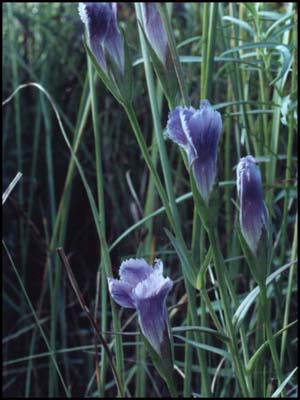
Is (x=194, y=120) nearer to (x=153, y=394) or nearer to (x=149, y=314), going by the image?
(x=149, y=314)

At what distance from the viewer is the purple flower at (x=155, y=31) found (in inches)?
18.7

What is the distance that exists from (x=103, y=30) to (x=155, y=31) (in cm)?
3

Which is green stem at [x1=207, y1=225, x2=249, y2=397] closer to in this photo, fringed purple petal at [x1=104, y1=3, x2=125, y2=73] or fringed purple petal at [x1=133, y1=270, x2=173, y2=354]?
fringed purple petal at [x1=133, y1=270, x2=173, y2=354]

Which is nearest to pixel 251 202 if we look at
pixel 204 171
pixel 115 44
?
pixel 204 171

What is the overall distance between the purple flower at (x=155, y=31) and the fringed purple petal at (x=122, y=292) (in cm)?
15

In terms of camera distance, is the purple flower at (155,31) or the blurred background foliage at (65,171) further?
the blurred background foliage at (65,171)

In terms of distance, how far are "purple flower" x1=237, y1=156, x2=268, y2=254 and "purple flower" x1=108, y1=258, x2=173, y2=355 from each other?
0.19ft

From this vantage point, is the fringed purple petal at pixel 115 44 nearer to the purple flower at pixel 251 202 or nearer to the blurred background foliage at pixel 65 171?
the purple flower at pixel 251 202

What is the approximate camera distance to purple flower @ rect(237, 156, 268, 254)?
42 centimetres

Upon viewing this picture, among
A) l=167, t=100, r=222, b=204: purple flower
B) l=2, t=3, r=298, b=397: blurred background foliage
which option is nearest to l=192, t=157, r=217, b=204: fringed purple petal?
l=167, t=100, r=222, b=204: purple flower

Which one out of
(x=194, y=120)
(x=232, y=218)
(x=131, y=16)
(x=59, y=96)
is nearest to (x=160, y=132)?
(x=194, y=120)

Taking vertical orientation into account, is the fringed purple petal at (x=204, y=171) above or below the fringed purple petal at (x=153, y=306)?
above

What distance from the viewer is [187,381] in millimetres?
562

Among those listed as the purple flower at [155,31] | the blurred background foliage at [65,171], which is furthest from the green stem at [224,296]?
the blurred background foliage at [65,171]
